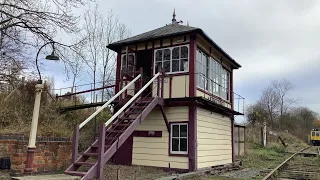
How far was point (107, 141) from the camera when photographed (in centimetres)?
920

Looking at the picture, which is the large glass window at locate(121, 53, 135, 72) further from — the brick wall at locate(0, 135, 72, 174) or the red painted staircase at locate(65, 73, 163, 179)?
the brick wall at locate(0, 135, 72, 174)

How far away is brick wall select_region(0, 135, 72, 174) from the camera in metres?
8.50

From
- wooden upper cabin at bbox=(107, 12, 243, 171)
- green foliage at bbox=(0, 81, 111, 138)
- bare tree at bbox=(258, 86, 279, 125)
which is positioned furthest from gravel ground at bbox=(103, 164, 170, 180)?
bare tree at bbox=(258, 86, 279, 125)

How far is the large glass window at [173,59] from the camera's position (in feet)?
39.3

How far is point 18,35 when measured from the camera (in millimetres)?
9641

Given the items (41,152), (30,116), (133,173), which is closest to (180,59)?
(133,173)

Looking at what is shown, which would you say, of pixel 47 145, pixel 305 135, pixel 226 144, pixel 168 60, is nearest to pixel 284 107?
pixel 305 135

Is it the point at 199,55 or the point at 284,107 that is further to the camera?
the point at 284,107

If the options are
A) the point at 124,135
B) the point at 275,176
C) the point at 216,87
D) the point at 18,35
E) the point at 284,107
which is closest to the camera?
the point at 124,135

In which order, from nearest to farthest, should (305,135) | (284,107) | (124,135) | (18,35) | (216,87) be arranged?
(124,135), (18,35), (216,87), (305,135), (284,107)

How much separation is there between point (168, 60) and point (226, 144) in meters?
5.72

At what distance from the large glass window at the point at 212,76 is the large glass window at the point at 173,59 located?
59 centimetres

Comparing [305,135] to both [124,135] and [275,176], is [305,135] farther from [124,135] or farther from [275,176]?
[124,135]

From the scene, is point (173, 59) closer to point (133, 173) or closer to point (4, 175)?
point (133, 173)
